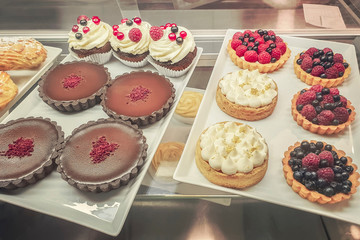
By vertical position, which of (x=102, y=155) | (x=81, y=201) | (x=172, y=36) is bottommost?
(x=81, y=201)

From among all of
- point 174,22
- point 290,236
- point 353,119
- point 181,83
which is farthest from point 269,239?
point 174,22

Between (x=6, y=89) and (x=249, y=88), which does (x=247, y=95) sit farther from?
(x=6, y=89)

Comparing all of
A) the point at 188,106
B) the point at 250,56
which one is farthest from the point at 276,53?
the point at 188,106

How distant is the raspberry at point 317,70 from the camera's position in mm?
2768

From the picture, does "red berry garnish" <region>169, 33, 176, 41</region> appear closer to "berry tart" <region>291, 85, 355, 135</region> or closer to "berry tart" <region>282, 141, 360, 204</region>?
"berry tart" <region>291, 85, 355, 135</region>

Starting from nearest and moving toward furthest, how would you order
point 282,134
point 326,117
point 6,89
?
point 326,117
point 282,134
point 6,89

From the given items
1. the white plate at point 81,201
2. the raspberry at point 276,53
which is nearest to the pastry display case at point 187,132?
the white plate at point 81,201

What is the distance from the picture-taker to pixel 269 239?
90.7 inches

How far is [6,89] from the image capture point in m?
2.59

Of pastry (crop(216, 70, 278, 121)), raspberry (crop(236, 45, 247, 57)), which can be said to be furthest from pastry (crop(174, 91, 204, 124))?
raspberry (crop(236, 45, 247, 57))

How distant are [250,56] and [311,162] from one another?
127 centimetres

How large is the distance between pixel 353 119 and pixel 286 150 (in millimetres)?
607

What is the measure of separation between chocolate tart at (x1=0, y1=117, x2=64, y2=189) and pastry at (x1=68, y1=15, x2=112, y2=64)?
790 mm

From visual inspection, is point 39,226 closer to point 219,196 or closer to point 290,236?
point 219,196
